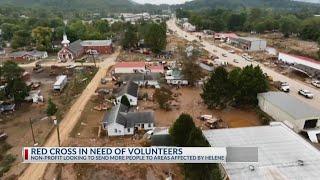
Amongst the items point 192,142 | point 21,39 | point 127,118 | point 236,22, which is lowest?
point 127,118

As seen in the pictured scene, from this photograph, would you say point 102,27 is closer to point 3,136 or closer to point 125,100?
point 125,100

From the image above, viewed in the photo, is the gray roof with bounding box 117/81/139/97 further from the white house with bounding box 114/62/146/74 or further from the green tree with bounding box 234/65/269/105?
the green tree with bounding box 234/65/269/105

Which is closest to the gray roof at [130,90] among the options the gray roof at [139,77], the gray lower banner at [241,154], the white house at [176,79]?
the gray roof at [139,77]

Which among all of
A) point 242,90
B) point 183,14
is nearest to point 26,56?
point 242,90

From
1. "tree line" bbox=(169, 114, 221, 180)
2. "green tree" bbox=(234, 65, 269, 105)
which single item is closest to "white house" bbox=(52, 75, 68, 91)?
"tree line" bbox=(169, 114, 221, 180)

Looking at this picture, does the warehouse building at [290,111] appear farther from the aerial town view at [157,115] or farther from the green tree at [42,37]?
the green tree at [42,37]

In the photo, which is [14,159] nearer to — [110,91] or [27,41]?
[110,91]

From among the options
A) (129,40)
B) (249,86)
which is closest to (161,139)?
(249,86)
